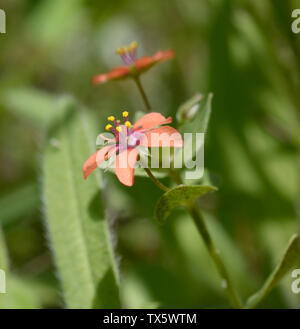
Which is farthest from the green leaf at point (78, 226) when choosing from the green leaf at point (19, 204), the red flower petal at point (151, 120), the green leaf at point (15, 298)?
the green leaf at point (19, 204)

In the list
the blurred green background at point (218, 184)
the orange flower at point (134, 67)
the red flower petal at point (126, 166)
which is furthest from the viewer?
the blurred green background at point (218, 184)

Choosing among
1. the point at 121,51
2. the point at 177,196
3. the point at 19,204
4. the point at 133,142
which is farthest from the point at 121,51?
the point at 19,204

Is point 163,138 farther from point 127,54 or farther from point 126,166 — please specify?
point 127,54

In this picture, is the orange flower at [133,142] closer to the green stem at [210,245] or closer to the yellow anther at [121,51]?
the green stem at [210,245]

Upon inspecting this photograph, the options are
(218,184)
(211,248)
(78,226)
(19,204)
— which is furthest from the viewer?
(19,204)

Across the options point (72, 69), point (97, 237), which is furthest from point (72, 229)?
point (72, 69)

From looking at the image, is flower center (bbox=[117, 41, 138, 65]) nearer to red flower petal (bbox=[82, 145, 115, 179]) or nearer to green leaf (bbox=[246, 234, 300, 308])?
red flower petal (bbox=[82, 145, 115, 179])
